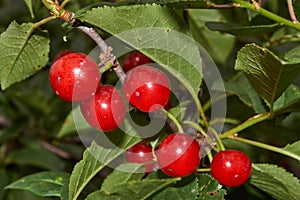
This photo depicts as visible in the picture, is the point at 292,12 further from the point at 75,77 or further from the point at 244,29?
the point at 75,77

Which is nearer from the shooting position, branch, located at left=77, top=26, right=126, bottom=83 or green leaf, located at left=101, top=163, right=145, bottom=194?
branch, located at left=77, top=26, right=126, bottom=83

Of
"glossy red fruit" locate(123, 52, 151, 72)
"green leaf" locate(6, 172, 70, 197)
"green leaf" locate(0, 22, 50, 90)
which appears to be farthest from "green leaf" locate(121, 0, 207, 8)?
"green leaf" locate(6, 172, 70, 197)

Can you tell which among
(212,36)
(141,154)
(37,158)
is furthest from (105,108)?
(37,158)

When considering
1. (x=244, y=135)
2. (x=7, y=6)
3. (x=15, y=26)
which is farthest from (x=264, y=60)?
(x=7, y=6)

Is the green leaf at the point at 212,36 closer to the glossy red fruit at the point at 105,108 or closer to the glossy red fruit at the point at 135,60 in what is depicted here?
the glossy red fruit at the point at 135,60

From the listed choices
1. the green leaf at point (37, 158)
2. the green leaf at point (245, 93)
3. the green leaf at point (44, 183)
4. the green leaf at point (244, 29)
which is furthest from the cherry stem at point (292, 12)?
the green leaf at point (37, 158)

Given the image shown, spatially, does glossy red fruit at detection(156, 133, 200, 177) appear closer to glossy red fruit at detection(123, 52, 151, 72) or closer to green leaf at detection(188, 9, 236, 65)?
glossy red fruit at detection(123, 52, 151, 72)
